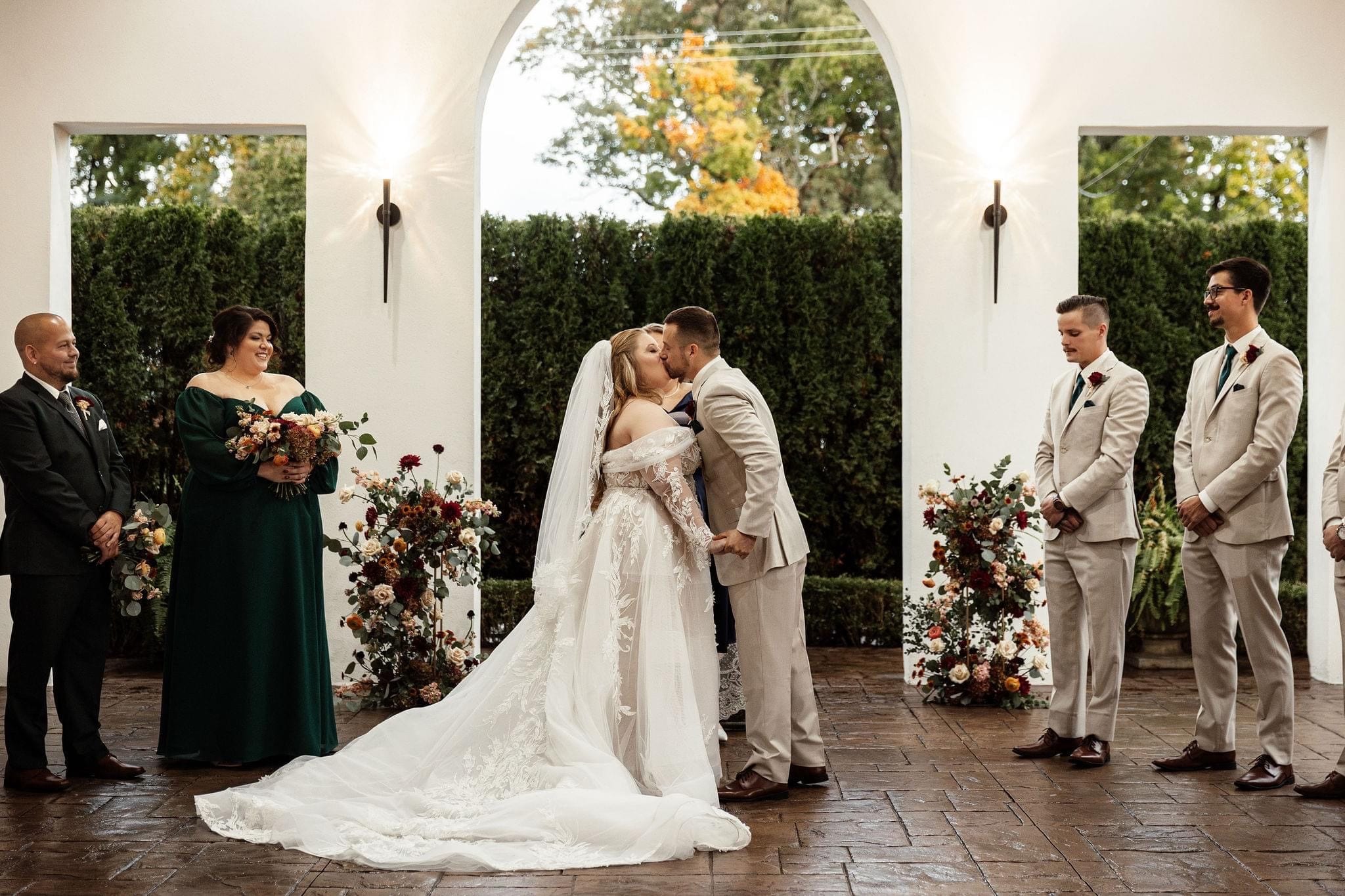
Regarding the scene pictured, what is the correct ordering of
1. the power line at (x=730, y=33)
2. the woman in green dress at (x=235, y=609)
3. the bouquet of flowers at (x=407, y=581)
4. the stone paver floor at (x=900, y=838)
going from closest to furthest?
1. the stone paver floor at (x=900, y=838)
2. the woman in green dress at (x=235, y=609)
3. the bouquet of flowers at (x=407, y=581)
4. the power line at (x=730, y=33)

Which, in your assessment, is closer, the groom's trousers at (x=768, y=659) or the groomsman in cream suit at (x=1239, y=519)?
the groom's trousers at (x=768, y=659)

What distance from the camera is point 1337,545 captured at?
15.4ft

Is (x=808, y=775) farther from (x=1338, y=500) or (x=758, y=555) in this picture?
(x=1338, y=500)

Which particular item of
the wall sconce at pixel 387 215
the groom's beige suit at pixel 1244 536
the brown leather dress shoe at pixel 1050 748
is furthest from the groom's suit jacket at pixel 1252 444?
the wall sconce at pixel 387 215

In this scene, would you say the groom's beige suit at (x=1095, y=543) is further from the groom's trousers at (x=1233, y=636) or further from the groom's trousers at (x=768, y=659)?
the groom's trousers at (x=768, y=659)

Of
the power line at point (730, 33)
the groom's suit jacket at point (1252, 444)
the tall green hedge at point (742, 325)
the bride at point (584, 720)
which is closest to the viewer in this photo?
the bride at point (584, 720)

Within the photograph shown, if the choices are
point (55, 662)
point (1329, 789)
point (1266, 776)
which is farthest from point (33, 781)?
point (1329, 789)

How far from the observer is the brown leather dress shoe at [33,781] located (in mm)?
4832

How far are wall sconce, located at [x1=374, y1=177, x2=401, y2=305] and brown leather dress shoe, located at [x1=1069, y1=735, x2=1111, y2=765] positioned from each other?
303 centimetres

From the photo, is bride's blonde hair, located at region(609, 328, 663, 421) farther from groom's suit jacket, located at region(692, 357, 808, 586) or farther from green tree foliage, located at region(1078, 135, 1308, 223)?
green tree foliage, located at region(1078, 135, 1308, 223)

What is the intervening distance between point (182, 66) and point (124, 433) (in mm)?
2884

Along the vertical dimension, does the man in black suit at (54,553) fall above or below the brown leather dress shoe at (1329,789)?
above

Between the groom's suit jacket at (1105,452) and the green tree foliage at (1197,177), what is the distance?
38.1 ft

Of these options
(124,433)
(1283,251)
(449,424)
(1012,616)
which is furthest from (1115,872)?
(124,433)
